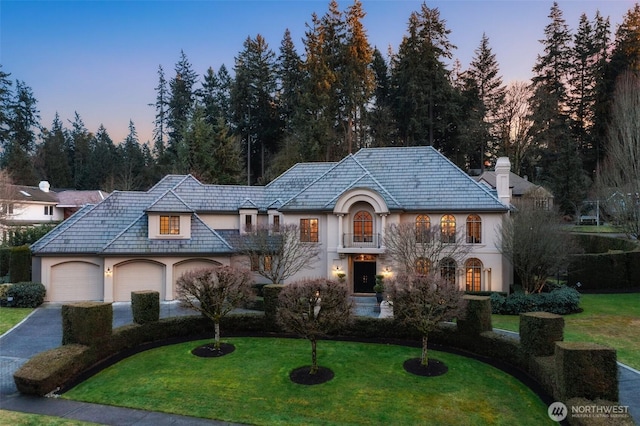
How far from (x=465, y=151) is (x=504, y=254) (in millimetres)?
27834

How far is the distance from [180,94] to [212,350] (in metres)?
52.0

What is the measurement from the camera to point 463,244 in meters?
22.6

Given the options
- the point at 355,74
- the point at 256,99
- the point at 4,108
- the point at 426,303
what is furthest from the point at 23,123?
the point at 426,303

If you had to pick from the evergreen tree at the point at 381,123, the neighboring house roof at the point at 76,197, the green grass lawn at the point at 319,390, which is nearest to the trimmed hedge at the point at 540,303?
the green grass lawn at the point at 319,390

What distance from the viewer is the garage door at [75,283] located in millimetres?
22109

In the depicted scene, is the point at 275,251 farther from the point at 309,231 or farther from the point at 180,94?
the point at 180,94

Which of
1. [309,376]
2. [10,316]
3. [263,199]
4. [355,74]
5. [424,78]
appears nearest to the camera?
[309,376]

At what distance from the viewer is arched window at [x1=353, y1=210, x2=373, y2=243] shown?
24.0 metres

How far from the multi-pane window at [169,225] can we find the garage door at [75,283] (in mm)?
4319

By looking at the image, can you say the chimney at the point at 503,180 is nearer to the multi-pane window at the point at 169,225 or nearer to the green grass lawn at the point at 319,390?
the green grass lawn at the point at 319,390

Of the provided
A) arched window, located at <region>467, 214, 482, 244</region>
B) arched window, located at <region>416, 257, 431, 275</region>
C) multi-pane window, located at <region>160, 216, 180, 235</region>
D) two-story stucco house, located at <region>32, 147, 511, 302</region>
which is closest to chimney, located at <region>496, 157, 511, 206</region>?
two-story stucco house, located at <region>32, 147, 511, 302</region>

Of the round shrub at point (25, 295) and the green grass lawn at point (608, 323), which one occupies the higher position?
the round shrub at point (25, 295)

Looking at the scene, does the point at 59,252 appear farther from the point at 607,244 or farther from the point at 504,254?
the point at 607,244

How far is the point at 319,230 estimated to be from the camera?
24.6m
